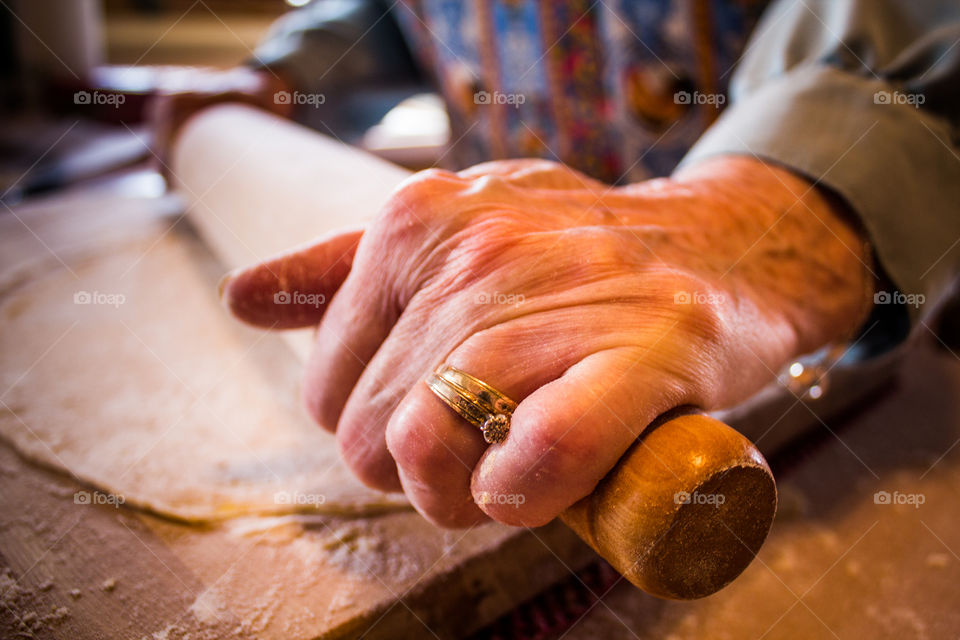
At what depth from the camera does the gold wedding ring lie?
0.38 m

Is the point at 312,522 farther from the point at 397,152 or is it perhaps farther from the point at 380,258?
the point at 397,152

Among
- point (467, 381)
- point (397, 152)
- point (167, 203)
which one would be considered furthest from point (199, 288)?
point (397, 152)

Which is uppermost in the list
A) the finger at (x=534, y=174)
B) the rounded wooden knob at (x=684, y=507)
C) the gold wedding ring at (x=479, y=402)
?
the finger at (x=534, y=174)

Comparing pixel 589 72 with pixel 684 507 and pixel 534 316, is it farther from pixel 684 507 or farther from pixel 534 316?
pixel 684 507

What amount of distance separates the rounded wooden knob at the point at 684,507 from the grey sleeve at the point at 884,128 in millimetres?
380

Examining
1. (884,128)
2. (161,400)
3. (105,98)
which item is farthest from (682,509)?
(105,98)

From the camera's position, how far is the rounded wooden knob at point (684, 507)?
0.35 m

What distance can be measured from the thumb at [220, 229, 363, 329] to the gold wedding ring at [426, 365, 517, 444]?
173 millimetres

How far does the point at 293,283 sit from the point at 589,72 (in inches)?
42.7

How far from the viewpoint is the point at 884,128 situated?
659 millimetres

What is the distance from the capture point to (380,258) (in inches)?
18.4

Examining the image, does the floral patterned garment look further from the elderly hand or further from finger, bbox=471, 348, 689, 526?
finger, bbox=471, 348, 689, 526

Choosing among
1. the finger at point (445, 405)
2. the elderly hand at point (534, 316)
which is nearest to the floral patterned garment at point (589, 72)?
the elderly hand at point (534, 316)

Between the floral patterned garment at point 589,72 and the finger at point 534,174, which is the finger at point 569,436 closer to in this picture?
the finger at point 534,174
